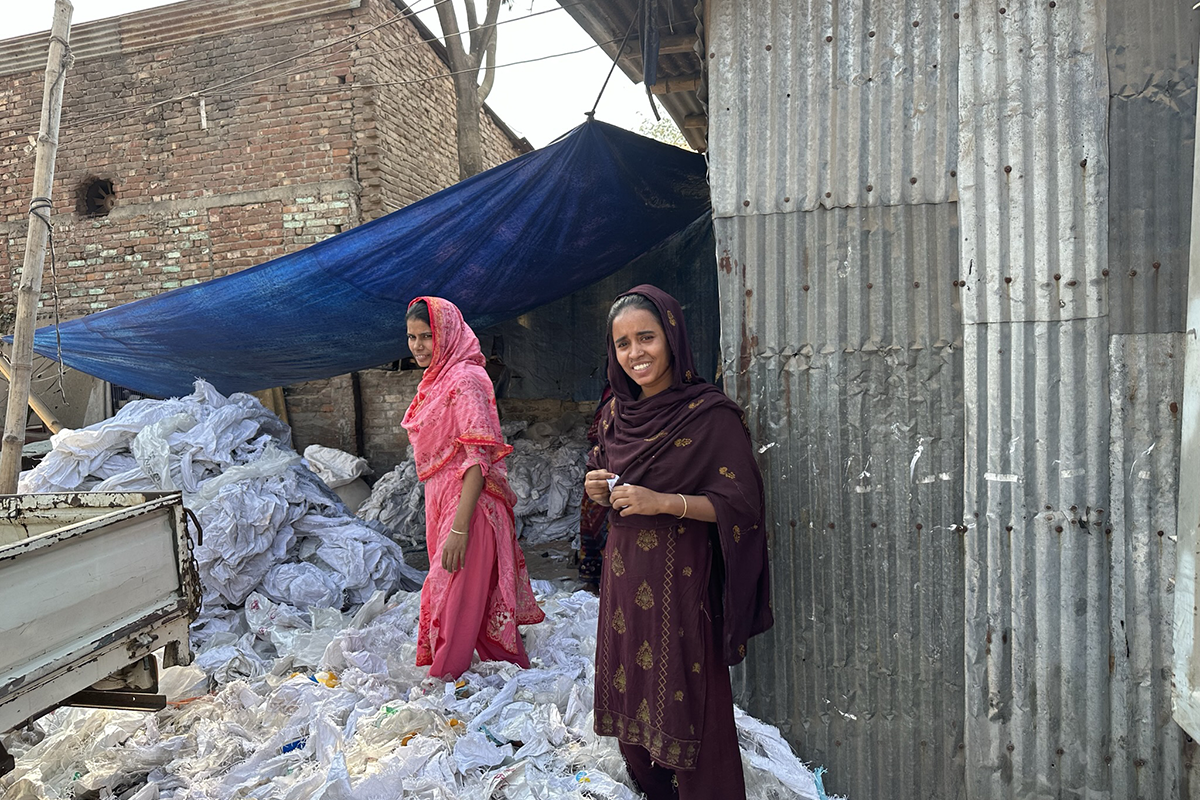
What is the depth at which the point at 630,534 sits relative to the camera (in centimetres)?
183

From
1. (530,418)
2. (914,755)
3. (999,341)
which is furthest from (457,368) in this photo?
(530,418)

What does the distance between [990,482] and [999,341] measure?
41cm

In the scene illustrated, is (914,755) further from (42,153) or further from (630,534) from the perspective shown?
(42,153)

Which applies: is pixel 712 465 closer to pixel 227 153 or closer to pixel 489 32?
pixel 227 153

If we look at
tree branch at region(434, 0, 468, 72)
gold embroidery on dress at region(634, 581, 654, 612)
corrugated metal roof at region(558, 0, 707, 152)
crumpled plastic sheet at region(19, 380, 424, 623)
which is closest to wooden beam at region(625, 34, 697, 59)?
corrugated metal roof at region(558, 0, 707, 152)

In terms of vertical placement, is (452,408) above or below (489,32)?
below

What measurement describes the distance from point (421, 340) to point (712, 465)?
1.63 metres

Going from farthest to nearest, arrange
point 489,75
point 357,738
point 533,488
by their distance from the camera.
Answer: point 489,75 → point 533,488 → point 357,738

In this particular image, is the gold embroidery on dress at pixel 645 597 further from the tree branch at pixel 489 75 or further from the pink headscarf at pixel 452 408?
the tree branch at pixel 489 75

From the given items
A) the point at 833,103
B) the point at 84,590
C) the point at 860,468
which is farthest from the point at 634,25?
the point at 84,590

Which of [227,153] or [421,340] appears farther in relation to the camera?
[227,153]

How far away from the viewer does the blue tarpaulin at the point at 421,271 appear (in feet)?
11.7

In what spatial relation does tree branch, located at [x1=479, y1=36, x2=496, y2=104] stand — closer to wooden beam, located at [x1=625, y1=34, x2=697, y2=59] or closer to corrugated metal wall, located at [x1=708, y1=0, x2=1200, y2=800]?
wooden beam, located at [x1=625, y1=34, x2=697, y2=59]

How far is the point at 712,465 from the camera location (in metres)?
1.74
